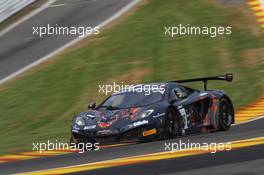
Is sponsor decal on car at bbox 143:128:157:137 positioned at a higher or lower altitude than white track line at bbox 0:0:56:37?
higher

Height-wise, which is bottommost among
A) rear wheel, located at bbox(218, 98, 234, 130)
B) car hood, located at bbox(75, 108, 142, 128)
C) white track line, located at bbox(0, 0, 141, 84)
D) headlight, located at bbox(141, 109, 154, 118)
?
white track line, located at bbox(0, 0, 141, 84)

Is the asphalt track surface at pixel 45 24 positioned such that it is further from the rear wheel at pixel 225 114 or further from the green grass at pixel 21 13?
the rear wheel at pixel 225 114

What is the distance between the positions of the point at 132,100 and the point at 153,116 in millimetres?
935

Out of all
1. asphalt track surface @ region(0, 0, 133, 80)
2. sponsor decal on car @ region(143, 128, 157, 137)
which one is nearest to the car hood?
sponsor decal on car @ region(143, 128, 157, 137)

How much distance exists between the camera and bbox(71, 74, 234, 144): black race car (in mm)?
12414

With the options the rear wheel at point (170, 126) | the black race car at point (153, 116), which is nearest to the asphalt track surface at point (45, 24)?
the black race car at point (153, 116)

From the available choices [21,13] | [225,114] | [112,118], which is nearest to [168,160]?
[112,118]

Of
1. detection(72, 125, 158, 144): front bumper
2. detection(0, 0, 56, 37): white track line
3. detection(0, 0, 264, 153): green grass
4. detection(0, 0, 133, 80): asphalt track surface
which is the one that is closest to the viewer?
detection(72, 125, 158, 144): front bumper

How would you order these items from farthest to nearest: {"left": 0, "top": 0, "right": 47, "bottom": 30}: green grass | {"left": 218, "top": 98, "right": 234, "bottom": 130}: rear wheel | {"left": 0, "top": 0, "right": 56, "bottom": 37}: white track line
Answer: {"left": 0, "top": 0, "right": 47, "bottom": 30}: green grass < {"left": 0, "top": 0, "right": 56, "bottom": 37}: white track line < {"left": 218, "top": 98, "right": 234, "bottom": 130}: rear wheel

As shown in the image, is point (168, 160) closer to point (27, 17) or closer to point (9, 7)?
point (27, 17)

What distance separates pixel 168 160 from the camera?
31.4 ft

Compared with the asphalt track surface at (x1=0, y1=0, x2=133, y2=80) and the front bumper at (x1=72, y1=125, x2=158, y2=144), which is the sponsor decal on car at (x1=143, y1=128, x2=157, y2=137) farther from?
the asphalt track surface at (x1=0, y1=0, x2=133, y2=80)

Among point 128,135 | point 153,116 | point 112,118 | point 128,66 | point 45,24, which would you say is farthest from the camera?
point 45,24

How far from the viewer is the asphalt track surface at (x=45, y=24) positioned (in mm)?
26875
